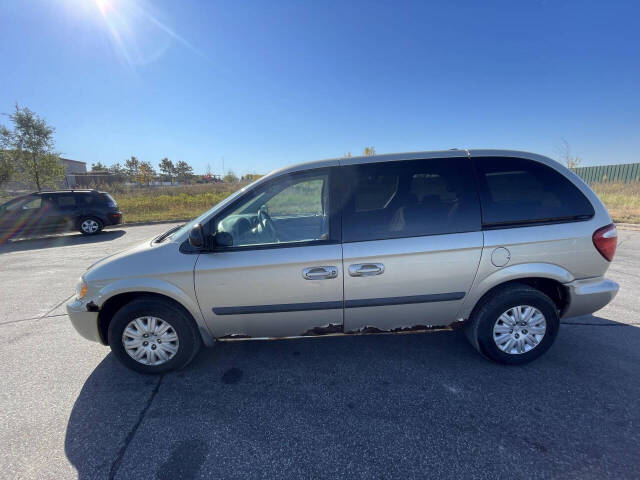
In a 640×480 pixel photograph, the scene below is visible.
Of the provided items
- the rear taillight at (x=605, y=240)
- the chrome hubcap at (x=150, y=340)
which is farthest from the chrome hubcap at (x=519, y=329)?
the chrome hubcap at (x=150, y=340)

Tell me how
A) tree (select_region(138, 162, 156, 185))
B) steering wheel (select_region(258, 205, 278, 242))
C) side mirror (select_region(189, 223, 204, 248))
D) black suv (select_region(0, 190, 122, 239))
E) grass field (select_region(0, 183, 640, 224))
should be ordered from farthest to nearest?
tree (select_region(138, 162, 156, 185)), grass field (select_region(0, 183, 640, 224)), black suv (select_region(0, 190, 122, 239)), steering wheel (select_region(258, 205, 278, 242)), side mirror (select_region(189, 223, 204, 248))

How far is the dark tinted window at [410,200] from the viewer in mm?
2184

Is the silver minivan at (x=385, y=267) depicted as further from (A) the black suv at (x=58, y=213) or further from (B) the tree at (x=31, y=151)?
(B) the tree at (x=31, y=151)

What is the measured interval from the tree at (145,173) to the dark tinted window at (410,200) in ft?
184

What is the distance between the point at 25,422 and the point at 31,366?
0.91 metres

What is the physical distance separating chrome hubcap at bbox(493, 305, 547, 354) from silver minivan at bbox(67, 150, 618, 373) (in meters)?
0.01

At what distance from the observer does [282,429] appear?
73.0 inches

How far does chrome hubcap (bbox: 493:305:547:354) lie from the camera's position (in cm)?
233

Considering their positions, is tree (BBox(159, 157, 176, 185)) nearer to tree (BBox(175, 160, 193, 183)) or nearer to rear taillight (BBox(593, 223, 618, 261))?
tree (BBox(175, 160, 193, 183))

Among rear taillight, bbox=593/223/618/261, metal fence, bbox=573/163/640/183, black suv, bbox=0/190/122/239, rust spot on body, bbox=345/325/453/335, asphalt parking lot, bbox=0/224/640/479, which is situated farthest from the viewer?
metal fence, bbox=573/163/640/183

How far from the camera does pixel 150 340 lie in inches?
93.0

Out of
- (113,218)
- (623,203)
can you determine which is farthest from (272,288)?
(623,203)

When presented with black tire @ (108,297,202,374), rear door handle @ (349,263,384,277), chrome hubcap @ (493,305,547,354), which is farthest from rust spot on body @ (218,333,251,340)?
chrome hubcap @ (493,305,547,354)

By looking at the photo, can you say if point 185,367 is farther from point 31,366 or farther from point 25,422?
point 31,366
